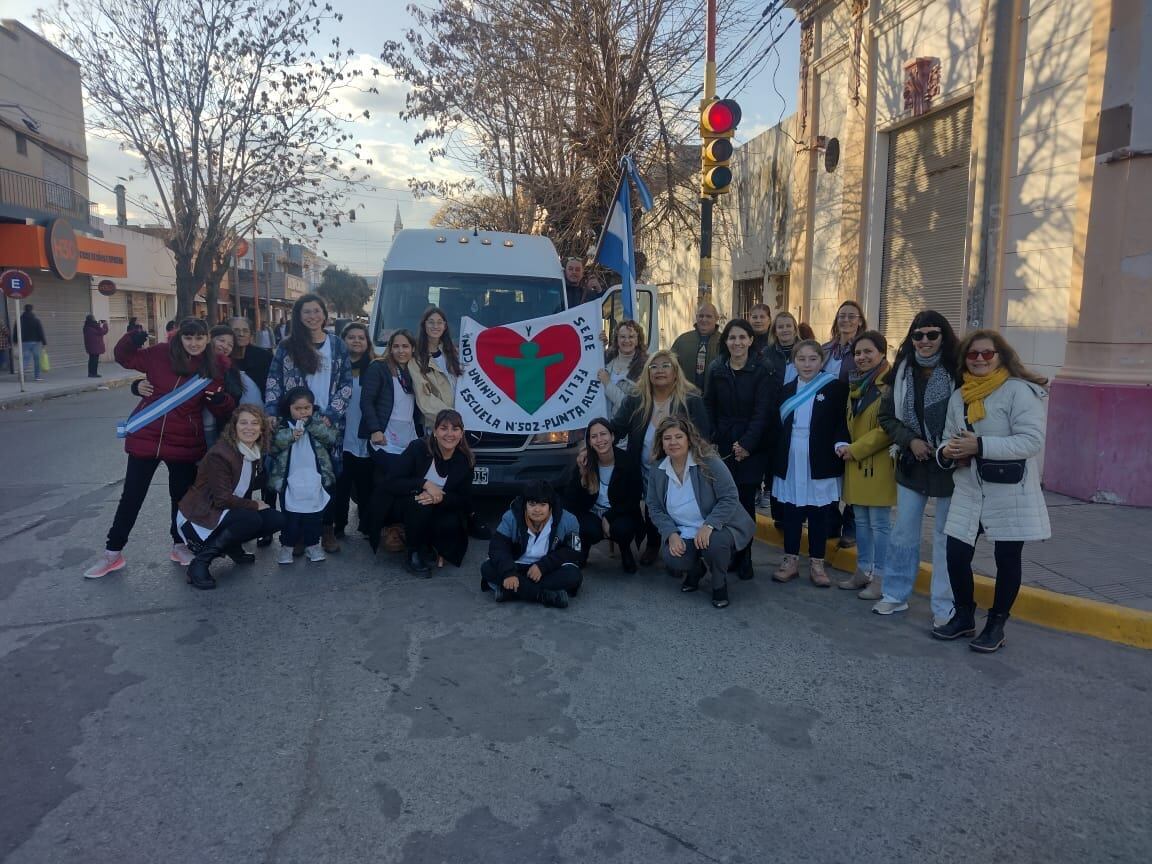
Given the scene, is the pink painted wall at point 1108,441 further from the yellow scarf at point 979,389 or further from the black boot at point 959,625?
the yellow scarf at point 979,389

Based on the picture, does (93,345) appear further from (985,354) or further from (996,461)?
(996,461)

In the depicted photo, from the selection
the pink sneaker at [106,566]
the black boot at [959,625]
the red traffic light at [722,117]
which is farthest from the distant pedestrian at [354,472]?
the red traffic light at [722,117]

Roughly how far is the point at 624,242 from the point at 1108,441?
184 inches

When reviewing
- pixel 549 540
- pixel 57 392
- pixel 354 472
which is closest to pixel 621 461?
pixel 549 540

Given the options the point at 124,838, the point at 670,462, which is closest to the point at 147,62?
the point at 670,462

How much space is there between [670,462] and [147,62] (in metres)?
21.2

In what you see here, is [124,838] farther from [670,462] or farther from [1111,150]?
[1111,150]

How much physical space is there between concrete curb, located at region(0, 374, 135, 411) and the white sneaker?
16870 millimetres

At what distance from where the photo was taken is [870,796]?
3098 mm

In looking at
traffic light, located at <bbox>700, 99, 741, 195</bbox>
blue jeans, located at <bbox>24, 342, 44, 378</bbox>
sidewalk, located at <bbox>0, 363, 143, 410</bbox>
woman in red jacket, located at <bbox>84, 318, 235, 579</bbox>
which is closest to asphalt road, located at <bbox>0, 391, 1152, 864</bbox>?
woman in red jacket, located at <bbox>84, 318, 235, 579</bbox>

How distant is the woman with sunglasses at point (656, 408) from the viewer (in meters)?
5.93

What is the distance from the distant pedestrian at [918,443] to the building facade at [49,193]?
25036mm

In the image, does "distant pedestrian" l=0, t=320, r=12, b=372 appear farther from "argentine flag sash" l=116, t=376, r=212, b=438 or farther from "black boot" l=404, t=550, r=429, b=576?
"black boot" l=404, t=550, r=429, b=576

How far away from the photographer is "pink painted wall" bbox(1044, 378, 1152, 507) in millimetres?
7051
